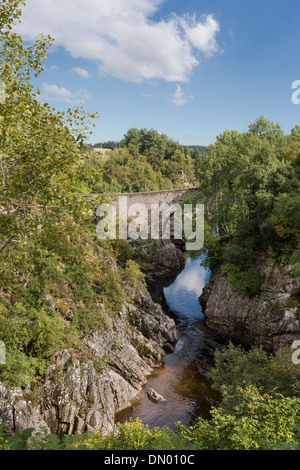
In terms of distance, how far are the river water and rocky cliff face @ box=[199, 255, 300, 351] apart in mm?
1893

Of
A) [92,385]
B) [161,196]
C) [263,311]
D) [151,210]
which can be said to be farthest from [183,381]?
[161,196]

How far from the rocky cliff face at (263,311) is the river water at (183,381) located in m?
1.89

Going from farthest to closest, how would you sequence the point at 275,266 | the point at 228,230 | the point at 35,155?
1. the point at 228,230
2. the point at 275,266
3. the point at 35,155

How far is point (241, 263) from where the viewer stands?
23750mm

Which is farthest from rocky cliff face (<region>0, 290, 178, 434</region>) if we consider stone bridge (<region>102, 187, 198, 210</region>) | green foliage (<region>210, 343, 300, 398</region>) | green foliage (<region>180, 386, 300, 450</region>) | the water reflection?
stone bridge (<region>102, 187, 198, 210</region>)

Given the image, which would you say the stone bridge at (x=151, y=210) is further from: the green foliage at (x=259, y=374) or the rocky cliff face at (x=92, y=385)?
A: the green foliage at (x=259, y=374)

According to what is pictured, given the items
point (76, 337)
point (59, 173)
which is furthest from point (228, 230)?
point (59, 173)

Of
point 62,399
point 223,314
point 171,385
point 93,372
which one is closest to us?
point 62,399

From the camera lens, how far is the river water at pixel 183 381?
49.2ft

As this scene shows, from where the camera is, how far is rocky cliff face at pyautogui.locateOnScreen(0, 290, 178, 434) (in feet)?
37.4

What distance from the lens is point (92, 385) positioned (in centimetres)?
1397

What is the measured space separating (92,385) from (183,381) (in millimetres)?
6695

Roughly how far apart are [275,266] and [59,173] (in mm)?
18593
